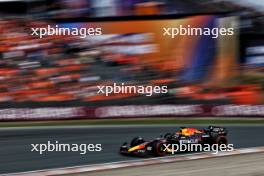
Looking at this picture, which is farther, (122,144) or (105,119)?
(105,119)

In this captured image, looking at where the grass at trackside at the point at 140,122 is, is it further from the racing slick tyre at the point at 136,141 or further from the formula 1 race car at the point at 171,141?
the racing slick tyre at the point at 136,141

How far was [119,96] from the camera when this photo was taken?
25.5 feet

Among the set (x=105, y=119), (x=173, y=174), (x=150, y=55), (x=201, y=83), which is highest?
(x=150, y=55)

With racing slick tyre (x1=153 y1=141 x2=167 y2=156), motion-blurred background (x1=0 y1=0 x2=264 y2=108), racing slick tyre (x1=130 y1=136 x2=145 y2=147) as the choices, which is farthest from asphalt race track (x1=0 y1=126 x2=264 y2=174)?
motion-blurred background (x1=0 y1=0 x2=264 y2=108)

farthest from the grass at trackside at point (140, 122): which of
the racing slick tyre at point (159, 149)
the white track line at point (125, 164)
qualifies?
the white track line at point (125, 164)

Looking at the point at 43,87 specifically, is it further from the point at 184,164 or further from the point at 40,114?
the point at 184,164

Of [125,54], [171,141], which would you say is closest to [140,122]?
[171,141]

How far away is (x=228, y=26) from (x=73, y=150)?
138 inches

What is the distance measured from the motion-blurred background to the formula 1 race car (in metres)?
0.89

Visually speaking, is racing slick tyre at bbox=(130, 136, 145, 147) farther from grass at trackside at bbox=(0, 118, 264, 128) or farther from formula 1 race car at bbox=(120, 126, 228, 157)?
grass at trackside at bbox=(0, 118, 264, 128)

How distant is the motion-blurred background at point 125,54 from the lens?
7.78 m

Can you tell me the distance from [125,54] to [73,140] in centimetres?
195

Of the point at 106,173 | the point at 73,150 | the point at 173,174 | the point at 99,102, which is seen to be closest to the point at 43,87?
the point at 99,102

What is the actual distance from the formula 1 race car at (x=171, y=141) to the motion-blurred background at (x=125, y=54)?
0.89 metres
